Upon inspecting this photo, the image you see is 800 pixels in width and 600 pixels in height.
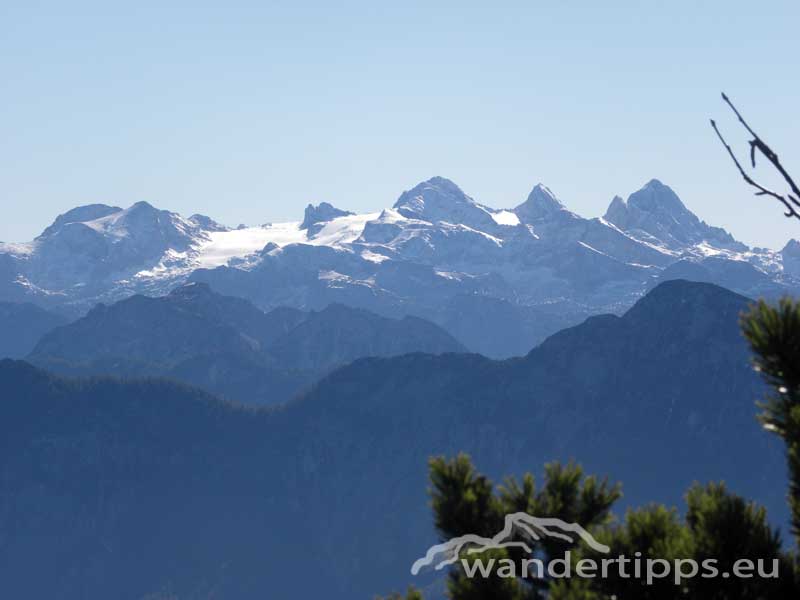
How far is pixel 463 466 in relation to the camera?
18.7 m

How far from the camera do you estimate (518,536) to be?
18.7 metres

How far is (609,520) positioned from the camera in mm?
18906

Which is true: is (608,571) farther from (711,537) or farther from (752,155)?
(752,155)

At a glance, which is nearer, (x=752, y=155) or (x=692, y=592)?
(x=752, y=155)

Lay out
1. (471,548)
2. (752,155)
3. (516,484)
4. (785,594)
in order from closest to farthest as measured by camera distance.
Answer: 1. (752,155)
2. (785,594)
3. (471,548)
4. (516,484)

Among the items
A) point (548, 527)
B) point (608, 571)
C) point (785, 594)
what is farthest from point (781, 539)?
point (548, 527)

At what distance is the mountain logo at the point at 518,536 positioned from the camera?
18.4 meters

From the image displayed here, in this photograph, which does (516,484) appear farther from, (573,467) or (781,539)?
(781,539)

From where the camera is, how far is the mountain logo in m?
18.4

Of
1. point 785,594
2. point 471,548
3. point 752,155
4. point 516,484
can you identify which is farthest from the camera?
point 516,484

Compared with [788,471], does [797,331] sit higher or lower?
higher

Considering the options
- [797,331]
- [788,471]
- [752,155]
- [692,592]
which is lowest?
[692,592]

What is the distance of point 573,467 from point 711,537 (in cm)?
354

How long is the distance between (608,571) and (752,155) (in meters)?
5.94
